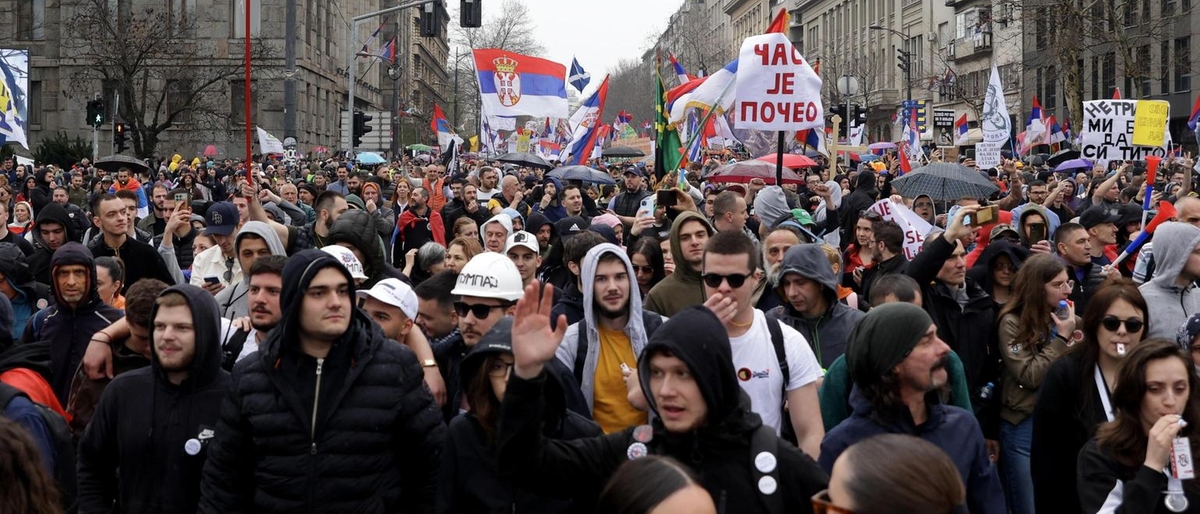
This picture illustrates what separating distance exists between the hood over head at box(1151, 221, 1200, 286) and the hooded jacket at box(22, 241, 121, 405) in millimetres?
5172

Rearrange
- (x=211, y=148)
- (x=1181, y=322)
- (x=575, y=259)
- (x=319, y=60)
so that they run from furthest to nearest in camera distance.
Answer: (x=319, y=60)
(x=211, y=148)
(x=575, y=259)
(x=1181, y=322)

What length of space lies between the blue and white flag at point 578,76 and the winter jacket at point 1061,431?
2657 cm

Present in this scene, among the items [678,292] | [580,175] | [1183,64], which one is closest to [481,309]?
[678,292]

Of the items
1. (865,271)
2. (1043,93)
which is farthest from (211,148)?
(865,271)

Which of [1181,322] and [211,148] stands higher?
[211,148]

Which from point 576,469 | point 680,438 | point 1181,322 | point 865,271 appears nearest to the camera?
point 680,438

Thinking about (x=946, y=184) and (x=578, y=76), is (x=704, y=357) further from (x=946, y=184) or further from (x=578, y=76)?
(x=578, y=76)

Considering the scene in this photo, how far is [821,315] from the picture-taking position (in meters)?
6.09

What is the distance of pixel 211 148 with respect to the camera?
4956 cm

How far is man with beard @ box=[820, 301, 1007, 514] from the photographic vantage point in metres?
4.34

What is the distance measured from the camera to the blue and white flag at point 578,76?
31600mm

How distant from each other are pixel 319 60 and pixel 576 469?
195 ft

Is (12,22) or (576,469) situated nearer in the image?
(576,469)

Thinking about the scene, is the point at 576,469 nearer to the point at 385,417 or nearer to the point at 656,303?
the point at 385,417
